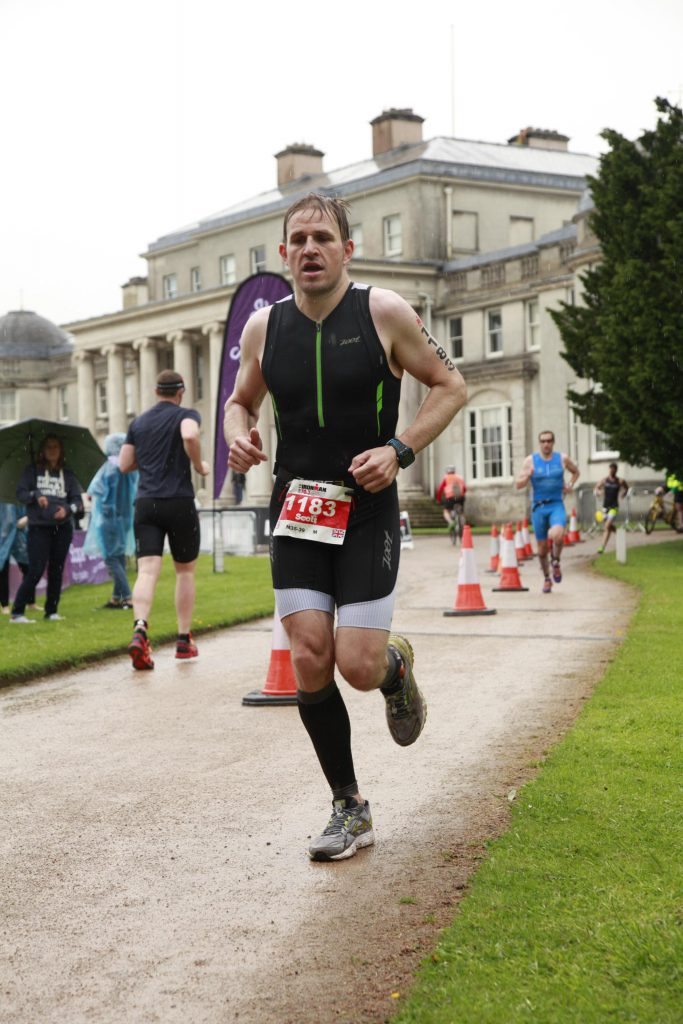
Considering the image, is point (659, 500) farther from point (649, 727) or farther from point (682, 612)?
point (649, 727)

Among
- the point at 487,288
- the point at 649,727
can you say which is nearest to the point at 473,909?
the point at 649,727

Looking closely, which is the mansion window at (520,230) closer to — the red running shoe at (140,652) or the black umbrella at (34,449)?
the black umbrella at (34,449)

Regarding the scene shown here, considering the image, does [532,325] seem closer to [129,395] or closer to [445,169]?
[445,169]

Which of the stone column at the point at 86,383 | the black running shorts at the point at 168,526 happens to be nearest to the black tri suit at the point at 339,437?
the black running shorts at the point at 168,526

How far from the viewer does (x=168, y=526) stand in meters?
10.2

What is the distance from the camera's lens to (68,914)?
163 inches

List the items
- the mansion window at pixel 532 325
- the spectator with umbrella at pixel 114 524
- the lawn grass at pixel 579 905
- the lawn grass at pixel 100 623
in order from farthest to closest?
the mansion window at pixel 532 325, the spectator with umbrella at pixel 114 524, the lawn grass at pixel 100 623, the lawn grass at pixel 579 905

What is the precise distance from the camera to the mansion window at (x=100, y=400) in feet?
230

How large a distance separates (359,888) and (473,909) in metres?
0.54

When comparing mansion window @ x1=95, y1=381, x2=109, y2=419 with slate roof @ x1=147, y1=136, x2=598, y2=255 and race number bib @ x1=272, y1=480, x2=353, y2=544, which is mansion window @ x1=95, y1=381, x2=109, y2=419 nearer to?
slate roof @ x1=147, y1=136, x2=598, y2=255

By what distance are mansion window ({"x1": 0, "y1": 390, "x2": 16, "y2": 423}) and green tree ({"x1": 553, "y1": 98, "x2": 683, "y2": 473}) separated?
57.0m

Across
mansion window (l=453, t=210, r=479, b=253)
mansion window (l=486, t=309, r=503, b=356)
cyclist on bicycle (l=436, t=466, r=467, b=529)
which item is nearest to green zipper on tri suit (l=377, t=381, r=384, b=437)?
cyclist on bicycle (l=436, t=466, r=467, b=529)

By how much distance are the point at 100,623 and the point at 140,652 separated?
3809 mm

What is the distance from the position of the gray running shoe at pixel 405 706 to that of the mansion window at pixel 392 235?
171 ft
